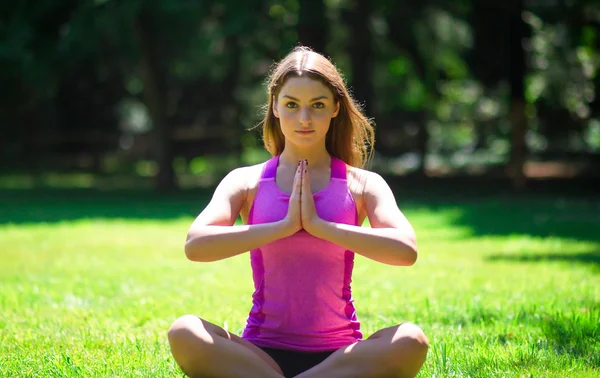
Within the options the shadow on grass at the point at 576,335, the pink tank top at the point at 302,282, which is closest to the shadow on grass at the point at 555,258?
the shadow on grass at the point at 576,335

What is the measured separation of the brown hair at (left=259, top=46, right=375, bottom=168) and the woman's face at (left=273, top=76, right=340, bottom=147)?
0.04 metres

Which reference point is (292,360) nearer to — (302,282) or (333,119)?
(302,282)

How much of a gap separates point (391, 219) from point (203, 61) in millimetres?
23433

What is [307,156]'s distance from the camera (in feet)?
13.0

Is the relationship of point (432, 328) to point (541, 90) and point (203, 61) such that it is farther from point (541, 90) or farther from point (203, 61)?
point (541, 90)

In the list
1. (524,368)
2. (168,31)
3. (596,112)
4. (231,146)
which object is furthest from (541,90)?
(524,368)

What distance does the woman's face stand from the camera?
3775mm

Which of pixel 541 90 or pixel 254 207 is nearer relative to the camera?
pixel 254 207

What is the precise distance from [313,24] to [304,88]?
16.6 meters

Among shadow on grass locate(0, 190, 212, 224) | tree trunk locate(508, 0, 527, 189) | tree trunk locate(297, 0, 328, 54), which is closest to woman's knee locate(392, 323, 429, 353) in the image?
shadow on grass locate(0, 190, 212, 224)

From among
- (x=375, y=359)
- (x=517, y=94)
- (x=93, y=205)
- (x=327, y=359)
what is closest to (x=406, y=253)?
(x=375, y=359)

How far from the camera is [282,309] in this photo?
3.75 meters

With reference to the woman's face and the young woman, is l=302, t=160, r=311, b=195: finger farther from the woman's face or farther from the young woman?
the woman's face

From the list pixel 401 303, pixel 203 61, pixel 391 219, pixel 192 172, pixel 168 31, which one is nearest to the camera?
pixel 391 219
